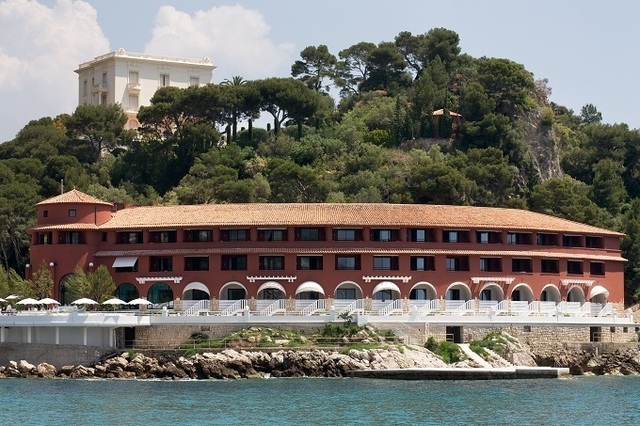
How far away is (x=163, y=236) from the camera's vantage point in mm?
86375

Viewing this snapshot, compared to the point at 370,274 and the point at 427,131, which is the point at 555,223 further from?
the point at 427,131

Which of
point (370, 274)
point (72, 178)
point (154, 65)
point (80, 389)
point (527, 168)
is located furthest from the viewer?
point (154, 65)

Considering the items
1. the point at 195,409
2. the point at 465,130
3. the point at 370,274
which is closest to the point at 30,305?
the point at 370,274

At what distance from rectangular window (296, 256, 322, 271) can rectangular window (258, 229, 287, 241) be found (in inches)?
66.2

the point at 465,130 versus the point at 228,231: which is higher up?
the point at 465,130

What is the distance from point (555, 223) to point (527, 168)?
3283cm

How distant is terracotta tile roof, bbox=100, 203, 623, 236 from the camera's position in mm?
84250

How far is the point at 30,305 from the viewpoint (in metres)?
82.3

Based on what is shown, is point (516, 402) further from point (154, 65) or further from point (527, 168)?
point (154, 65)

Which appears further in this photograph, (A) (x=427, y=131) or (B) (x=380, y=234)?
(A) (x=427, y=131)

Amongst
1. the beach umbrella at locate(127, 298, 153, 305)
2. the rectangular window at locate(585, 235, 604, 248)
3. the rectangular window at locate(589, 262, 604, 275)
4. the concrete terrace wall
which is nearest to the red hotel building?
the rectangular window at locate(589, 262, 604, 275)

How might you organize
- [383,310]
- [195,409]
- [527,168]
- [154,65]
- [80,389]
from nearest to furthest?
[195,409], [80,389], [383,310], [527,168], [154,65]

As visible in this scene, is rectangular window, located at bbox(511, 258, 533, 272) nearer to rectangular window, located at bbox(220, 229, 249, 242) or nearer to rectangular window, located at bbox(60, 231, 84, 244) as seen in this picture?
rectangular window, located at bbox(220, 229, 249, 242)

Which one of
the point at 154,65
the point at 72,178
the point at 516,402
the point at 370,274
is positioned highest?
the point at 154,65
